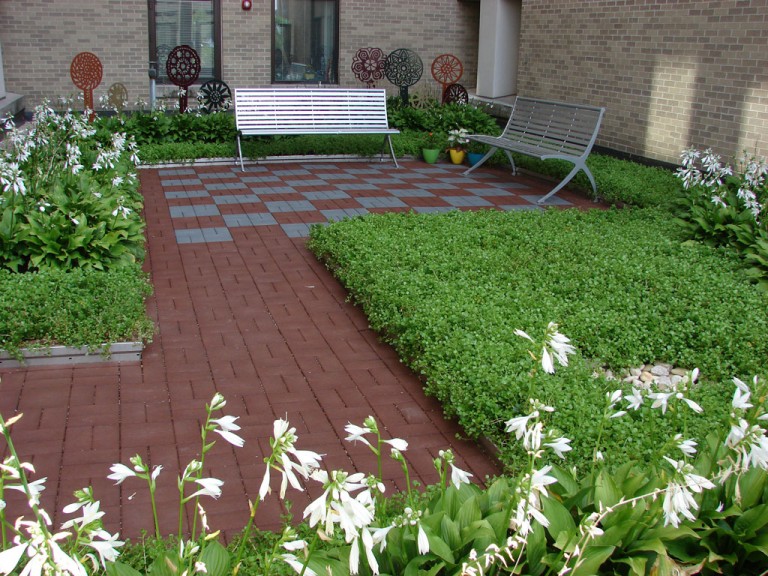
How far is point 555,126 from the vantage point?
376 inches

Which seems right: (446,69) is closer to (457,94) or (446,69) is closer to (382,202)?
(457,94)

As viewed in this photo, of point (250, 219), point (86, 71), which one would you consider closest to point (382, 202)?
point (250, 219)

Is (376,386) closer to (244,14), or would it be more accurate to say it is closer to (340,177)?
(340,177)

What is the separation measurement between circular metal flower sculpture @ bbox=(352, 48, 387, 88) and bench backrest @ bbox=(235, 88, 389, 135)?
4523mm

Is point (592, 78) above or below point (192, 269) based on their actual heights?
above

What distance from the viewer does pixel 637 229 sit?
6793 mm

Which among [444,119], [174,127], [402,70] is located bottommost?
[174,127]

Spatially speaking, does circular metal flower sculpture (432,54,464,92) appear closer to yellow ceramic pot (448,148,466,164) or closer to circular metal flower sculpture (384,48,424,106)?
circular metal flower sculpture (384,48,424,106)

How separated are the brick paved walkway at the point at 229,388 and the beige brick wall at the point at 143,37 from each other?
868 centimetres

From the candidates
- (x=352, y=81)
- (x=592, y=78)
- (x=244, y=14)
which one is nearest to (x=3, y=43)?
(x=244, y=14)

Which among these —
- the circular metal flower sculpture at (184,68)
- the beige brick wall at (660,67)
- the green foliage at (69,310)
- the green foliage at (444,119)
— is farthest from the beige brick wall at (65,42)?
the green foliage at (69,310)

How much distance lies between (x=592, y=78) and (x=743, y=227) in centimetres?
568

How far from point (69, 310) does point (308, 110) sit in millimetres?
7148

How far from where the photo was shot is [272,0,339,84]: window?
15766 millimetres
